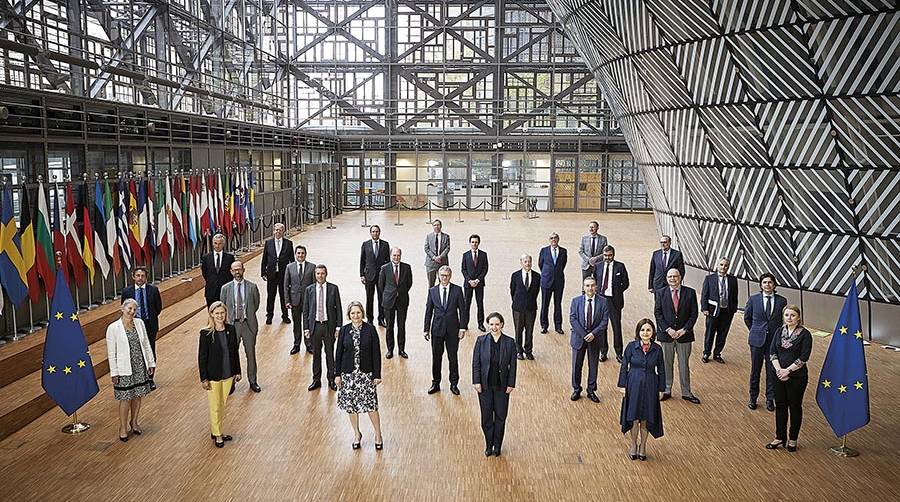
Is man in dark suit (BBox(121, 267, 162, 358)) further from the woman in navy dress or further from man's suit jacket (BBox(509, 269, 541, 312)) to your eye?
the woman in navy dress

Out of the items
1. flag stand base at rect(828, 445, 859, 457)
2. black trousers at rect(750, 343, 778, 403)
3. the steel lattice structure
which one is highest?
the steel lattice structure

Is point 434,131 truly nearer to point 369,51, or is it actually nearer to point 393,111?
point 393,111

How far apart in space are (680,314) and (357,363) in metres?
4.23

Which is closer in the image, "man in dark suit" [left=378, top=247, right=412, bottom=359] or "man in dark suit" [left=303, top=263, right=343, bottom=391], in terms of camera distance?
"man in dark suit" [left=303, top=263, right=343, bottom=391]

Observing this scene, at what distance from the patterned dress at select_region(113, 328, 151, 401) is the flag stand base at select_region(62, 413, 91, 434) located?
2.62 ft

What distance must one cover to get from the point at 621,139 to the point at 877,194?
27465 mm

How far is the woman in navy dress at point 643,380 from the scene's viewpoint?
8.02 m

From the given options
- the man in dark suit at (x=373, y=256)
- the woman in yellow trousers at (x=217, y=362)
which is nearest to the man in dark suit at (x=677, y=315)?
the man in dark suit at (x=373, y=256)

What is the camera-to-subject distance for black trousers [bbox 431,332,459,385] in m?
10.4

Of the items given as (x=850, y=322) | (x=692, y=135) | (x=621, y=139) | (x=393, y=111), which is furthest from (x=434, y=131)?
(x=850, y=322)

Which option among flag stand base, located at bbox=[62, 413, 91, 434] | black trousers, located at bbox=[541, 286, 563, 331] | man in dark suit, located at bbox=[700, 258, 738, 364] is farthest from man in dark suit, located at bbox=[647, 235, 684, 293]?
flag stand base, located at bbox=[62, 413, 91, 434]

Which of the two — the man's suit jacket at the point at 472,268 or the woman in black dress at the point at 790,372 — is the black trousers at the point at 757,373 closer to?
the woman in black dress at the point at 790,372

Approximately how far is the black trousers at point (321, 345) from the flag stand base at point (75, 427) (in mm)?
2831

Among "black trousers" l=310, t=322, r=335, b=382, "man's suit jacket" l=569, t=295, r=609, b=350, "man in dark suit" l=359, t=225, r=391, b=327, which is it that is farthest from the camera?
"man in dark suit" l=359, t=225, r=391, b=327
